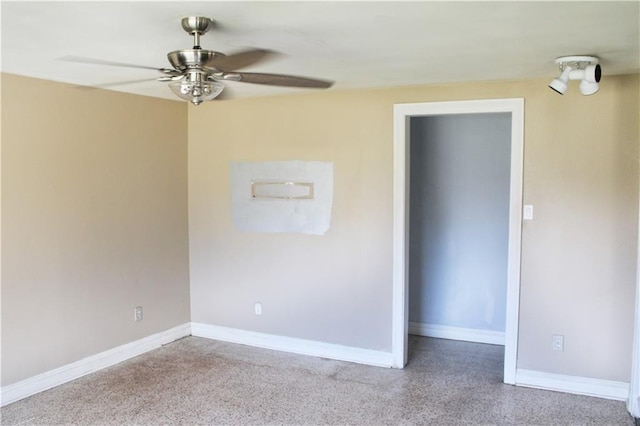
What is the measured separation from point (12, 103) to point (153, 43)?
4.73ft

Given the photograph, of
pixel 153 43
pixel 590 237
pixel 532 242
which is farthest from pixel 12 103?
pixel 590 237

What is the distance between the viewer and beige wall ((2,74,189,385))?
3.46 metres

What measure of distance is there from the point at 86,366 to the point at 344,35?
3138 millimetres

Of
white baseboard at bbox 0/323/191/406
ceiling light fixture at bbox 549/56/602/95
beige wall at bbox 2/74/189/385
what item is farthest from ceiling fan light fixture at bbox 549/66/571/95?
white baseboard at bbox 0/323/191/406

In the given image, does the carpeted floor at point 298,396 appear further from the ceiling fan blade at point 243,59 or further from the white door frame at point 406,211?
the ceiling fan blade at point 243,59

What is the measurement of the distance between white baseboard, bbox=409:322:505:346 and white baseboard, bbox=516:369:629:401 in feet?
3.12

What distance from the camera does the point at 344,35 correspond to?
7.96 feet

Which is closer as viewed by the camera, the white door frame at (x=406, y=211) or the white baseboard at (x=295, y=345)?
the white door frame at (x=406, y=211)

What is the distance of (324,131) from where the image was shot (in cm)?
423

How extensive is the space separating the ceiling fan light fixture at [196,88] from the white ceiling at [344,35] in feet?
0.82

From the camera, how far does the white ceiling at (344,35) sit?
2031mm

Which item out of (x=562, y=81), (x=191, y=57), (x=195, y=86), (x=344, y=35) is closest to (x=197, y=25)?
(x=191, y=57)

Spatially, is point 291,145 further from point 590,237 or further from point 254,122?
point 590,237

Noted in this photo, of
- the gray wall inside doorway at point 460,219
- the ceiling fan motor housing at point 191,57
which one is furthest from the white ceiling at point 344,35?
the gray wall inside doorway at point 460,219
